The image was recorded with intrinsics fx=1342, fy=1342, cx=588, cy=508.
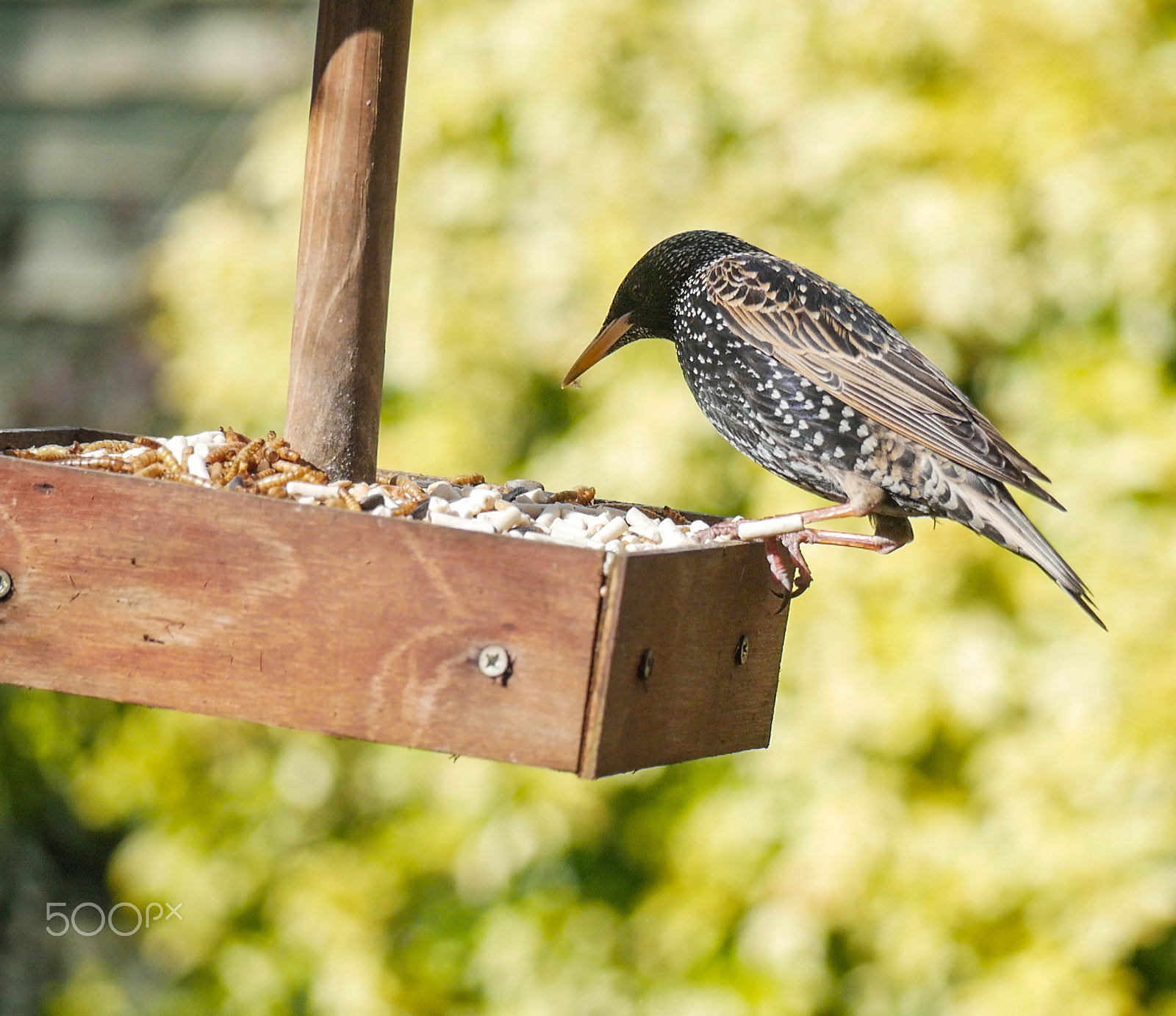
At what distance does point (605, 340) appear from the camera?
2.78 meters

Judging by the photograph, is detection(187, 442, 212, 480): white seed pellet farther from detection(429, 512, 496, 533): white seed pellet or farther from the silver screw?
the silver screw

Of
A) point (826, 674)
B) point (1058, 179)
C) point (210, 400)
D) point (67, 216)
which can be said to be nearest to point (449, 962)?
point (826, 674)

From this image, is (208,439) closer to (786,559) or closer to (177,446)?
(177,446)

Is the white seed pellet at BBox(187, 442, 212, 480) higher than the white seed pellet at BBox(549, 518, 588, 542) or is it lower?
higher

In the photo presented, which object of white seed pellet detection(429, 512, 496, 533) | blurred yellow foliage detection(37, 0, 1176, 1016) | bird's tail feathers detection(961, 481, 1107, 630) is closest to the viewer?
white seed pellet detection(429, 512, 496, 533)

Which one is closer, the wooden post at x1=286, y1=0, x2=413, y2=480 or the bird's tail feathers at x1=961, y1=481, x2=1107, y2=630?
the wooden post at x1=286, y1=0, x2=413, y2=480

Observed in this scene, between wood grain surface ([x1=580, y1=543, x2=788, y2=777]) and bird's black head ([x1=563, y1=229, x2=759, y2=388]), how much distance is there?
75 centimetres

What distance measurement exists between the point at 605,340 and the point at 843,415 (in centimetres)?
56

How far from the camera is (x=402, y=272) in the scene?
13.0 ft

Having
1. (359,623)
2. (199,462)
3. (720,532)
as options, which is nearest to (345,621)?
(359,623)

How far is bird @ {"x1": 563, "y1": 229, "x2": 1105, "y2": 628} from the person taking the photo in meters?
2.44

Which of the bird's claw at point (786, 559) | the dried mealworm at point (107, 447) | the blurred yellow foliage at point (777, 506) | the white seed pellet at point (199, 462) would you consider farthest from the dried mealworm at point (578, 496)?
the blurred yellow foliage at point (777, 506)

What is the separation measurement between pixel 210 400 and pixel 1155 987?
3187 mm

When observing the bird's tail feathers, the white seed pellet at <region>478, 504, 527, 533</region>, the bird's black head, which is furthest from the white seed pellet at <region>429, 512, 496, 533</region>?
the bird's tail feathers
